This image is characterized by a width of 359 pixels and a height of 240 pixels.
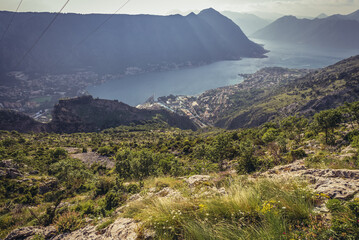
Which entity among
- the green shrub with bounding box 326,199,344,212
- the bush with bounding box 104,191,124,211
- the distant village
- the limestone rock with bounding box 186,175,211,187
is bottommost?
the distant village

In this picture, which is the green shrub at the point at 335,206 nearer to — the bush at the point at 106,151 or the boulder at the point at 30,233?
the boulder at the point at 30,233

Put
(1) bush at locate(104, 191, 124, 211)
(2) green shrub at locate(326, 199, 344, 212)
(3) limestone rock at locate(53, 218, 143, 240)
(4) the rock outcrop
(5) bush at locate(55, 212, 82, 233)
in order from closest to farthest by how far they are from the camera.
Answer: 1. (2) green shrub at locate(326, 199, 344, 212)
2. (4) the rock outcrop
3. (3) limestone rock at locate(53, 218, 143, 240)
4. (5) bush at locate(55, 212, 82, 233)
5. (1) bush at locate(104, 191, 124, 211)

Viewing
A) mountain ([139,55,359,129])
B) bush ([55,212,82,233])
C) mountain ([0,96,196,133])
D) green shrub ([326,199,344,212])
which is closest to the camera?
green shrub ([326,199,344,212])

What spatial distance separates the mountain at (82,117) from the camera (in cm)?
6494

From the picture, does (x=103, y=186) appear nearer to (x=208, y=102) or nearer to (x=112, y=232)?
(x=112, y=232)

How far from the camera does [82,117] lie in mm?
79188

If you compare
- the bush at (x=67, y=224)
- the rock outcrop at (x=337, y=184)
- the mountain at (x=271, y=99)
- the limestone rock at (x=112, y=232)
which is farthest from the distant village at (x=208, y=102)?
the limestone rock at (x=112, y=232)

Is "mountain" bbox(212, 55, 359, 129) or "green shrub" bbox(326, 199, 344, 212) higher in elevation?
"green shrub" bbox(326, 199, 344, 212)

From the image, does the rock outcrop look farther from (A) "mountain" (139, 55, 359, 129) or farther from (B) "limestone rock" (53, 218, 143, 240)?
(A) "mountain" (139, 55, 359, 129)

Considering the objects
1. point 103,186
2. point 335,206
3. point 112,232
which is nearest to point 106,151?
point 103,186

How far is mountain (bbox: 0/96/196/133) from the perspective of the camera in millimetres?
64938

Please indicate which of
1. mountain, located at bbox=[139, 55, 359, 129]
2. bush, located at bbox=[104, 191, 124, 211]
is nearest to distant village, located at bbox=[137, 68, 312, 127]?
mountain, located at bbox=[139, 55, 359, 129]

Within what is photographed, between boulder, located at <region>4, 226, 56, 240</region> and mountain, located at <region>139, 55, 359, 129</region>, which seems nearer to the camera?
boulder, located at <region>4, 226, 56, 240</region>

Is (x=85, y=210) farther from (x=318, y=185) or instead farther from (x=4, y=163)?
(x=4, y=163)
